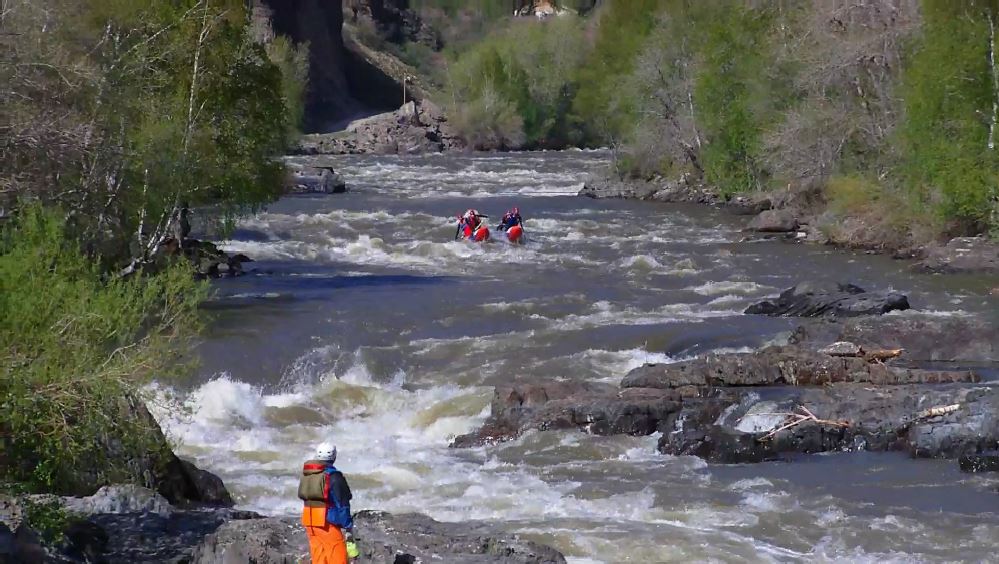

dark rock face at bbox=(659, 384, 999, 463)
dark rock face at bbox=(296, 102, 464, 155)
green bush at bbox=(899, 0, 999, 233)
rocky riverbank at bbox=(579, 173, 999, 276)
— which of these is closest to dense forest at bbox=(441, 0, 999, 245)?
green bush at bbox=(899, 0, 999, 233)

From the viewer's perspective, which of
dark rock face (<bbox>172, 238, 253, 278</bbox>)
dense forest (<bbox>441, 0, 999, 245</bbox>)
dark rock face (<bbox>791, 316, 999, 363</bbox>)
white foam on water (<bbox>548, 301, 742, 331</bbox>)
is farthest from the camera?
dense forest (<bbox>441, 0, 999, 245</bbox>)

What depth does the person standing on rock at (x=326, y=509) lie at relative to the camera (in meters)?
9.85

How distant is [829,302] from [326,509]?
60.6ft

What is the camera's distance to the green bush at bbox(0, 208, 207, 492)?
11.2 meters

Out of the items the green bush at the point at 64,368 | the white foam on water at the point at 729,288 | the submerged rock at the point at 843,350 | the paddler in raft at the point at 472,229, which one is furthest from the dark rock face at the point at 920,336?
the paddler in raft at the point at 472,229

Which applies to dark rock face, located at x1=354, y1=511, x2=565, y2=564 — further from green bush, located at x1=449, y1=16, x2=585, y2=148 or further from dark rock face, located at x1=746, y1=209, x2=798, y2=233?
green bush, located at x1=449, y1=16, x2=585, y2=148

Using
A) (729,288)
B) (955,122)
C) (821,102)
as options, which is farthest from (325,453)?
(821,102)

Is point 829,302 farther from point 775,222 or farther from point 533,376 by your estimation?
point 775,222

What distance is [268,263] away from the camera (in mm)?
35812

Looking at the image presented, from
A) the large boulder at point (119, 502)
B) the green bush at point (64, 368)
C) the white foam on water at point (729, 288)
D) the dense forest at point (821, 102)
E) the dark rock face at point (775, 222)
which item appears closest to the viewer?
the green bush at point (64, 368)

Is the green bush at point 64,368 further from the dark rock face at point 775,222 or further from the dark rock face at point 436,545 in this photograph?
the dark rock face at point 775,222

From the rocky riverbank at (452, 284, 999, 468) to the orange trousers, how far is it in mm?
8632

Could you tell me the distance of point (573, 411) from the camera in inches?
757

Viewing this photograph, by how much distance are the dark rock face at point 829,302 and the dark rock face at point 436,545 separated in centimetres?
1599
